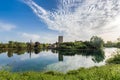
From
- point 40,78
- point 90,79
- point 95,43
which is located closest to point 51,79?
→ point 40,78

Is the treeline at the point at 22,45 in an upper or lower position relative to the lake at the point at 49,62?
upper

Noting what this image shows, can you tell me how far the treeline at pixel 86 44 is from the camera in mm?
118819

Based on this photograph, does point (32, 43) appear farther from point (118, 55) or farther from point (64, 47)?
point (118, 55)

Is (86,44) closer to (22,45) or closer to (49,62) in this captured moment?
(22,45)

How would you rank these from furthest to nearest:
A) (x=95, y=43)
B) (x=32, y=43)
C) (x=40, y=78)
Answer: (x=32, y=43) < (x=95, y=43) < (x=40, y=78)

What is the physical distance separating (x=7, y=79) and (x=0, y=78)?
1.49 ft

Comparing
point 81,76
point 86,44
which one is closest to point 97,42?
point 86,44

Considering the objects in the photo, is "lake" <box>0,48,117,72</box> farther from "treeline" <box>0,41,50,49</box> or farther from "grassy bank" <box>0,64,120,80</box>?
"treeline" <box>0,41,50,49</box>

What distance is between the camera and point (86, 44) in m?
126

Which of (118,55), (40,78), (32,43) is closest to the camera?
(40,78)

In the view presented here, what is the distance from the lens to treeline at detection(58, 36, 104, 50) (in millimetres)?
118819

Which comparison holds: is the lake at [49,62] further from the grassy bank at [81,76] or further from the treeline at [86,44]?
the treeline at [86,44]

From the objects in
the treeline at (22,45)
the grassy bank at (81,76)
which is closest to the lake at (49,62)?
the grassy bank at (81,76)

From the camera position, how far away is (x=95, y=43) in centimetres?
11875
